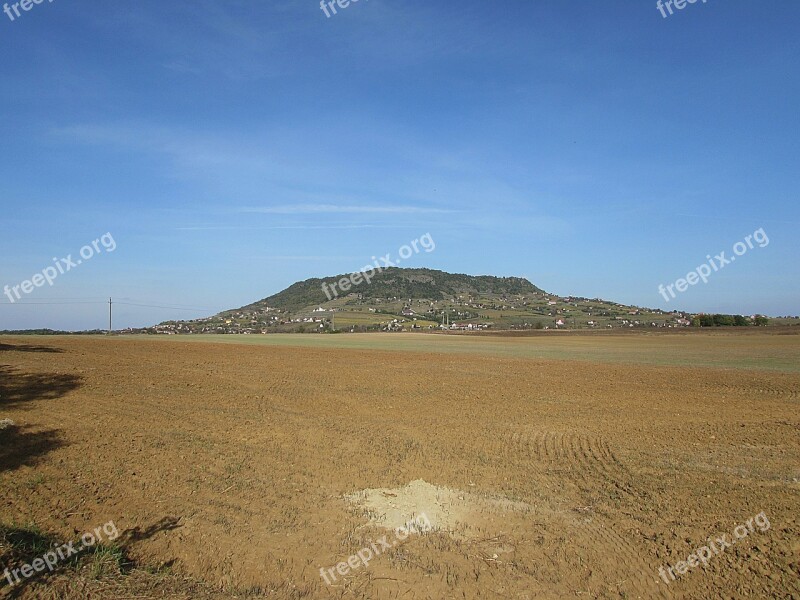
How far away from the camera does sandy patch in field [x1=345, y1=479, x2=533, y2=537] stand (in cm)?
802

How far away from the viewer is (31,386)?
16.8 metres

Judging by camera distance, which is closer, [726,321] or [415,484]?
[415,484]

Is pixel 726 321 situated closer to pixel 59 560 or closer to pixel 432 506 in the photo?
pixel 432 506

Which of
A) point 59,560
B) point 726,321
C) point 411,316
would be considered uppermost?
point 411,316

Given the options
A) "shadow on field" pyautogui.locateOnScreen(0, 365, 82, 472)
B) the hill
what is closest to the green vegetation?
the hill

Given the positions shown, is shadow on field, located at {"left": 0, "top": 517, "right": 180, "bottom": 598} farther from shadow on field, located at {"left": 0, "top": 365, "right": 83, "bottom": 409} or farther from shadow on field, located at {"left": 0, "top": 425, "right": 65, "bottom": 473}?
shadow on field, located at {"left": 0, "top": 365, "right": 83, "bottom": 409}

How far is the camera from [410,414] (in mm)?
16453

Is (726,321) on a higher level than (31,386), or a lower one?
higher

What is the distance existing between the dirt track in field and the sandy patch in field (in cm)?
5

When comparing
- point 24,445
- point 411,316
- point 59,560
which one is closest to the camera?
point 59,560

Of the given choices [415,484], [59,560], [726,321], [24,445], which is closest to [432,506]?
[415,484]

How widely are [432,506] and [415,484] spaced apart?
1.12 meters

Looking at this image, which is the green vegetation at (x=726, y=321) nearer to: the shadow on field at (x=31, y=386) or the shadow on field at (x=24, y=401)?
the shadow on field at (x=31, y=386)

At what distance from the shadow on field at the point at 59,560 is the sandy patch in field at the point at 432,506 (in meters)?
3.04
